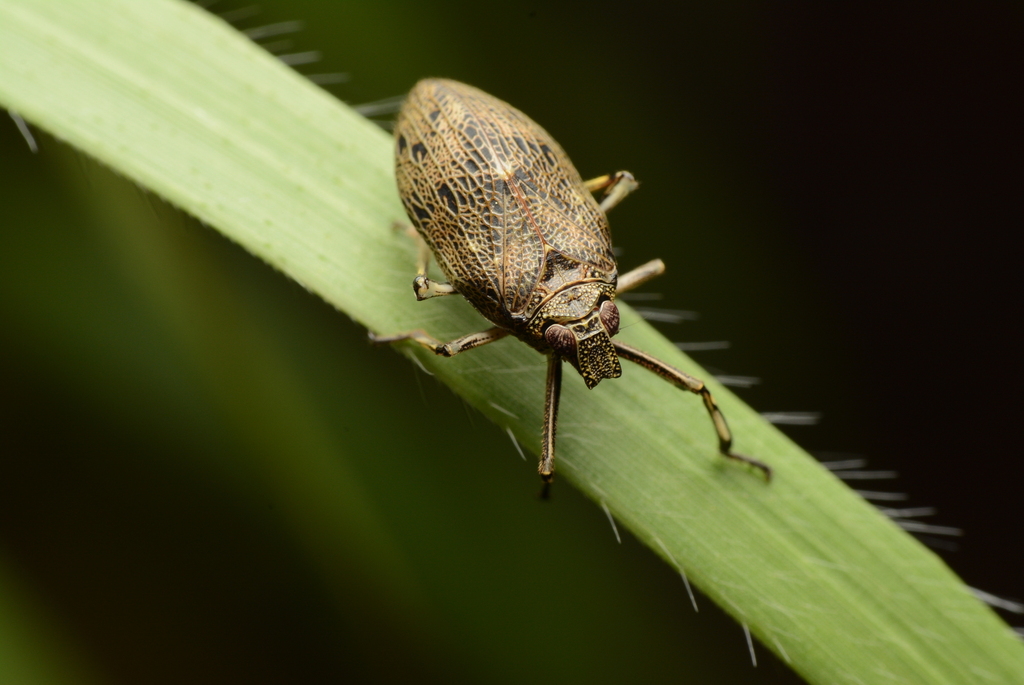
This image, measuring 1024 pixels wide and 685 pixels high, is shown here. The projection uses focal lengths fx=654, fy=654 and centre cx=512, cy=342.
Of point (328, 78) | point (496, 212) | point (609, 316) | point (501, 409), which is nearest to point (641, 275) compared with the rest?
point (609, 316)

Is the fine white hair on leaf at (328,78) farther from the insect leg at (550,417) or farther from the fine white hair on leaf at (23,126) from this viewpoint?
the insect leg at (550,417)

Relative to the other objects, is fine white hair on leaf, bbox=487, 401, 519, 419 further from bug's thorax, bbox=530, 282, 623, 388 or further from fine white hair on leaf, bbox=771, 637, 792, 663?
fine white hair on leaf, bbox=771, 637, 792, 663

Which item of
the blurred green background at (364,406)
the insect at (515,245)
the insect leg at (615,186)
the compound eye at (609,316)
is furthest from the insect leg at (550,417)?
the insect leg at (615,186)

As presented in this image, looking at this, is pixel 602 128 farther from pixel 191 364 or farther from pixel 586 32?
pixel 191 364

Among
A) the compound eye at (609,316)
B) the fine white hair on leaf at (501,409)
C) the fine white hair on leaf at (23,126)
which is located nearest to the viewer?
the fine white hair on leaf at (23,126)

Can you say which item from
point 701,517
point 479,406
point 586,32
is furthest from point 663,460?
point 586,32

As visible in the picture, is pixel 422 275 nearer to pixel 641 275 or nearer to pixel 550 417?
pixel 550 417

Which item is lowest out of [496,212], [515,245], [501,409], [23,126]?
[501,409]
